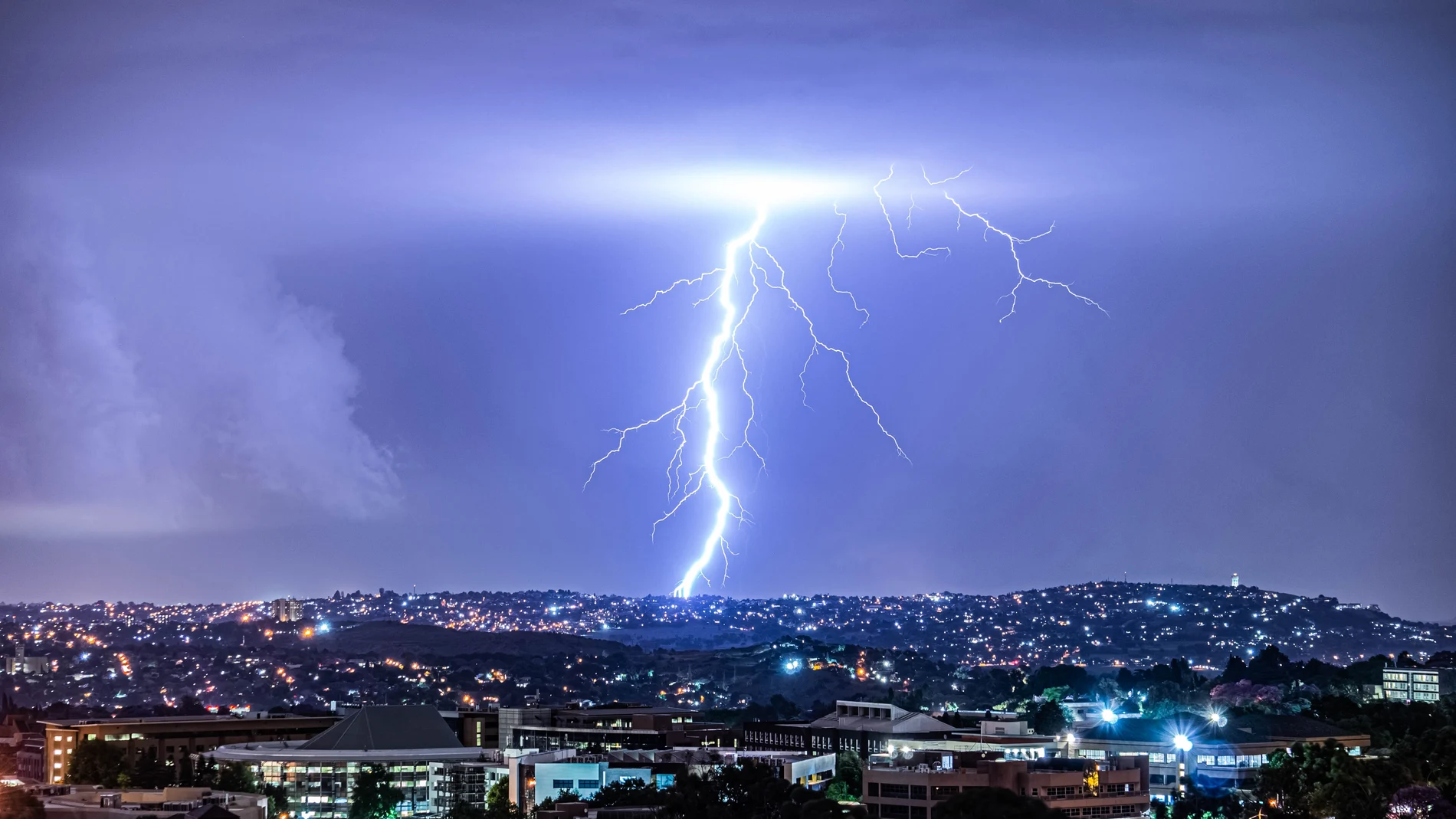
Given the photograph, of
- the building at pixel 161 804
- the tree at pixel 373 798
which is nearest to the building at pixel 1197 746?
the tree at pixel 373 798

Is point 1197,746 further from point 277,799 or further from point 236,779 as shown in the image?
point 236,779

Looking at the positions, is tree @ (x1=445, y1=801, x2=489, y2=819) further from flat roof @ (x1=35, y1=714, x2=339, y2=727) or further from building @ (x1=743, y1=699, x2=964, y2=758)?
flat roof @ (x1=35, y1=714, x2=339, y2=727)

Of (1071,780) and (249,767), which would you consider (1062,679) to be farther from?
(1071,780)

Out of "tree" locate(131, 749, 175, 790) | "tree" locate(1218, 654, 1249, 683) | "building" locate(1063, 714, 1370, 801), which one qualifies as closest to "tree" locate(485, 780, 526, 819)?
"tree" locate(131, 749, 175, 790)

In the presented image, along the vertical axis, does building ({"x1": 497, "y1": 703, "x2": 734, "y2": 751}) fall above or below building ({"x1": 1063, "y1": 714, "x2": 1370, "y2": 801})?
above

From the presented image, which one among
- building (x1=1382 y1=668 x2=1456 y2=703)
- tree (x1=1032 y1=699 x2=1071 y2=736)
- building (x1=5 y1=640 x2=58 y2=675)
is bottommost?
tree (x1=1032 y1=699 x2=1071 y2=736)

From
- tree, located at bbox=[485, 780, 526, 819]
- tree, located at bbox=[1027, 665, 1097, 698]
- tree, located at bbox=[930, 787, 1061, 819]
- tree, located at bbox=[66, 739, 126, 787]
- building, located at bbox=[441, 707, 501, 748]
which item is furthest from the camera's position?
tree, located at bbox=[1027, 665, 1097, 698]

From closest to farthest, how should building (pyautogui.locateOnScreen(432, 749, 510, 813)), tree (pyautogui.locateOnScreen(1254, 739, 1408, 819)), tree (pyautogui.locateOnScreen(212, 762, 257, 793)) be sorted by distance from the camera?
tree (pyautogui.locateOnScreen(1254, 739, 1408, 819)) → tree (pyautogui.locateOnScreen(212, 762, 257, 793)) → building (pyautogui.locateOnScreen(432, 749, 510, 813))

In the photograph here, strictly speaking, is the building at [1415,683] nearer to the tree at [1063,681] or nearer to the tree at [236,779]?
the tree at [1063,681]

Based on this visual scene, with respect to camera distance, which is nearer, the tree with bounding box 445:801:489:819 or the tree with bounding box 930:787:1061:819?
the tree with bounding box 930:787:1061:819
